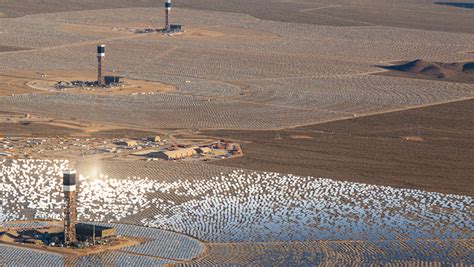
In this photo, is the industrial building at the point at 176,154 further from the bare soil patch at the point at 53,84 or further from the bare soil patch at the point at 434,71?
the bare soil patch at the point at 434,71

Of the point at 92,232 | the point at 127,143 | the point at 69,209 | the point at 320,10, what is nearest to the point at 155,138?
the point at 127,143

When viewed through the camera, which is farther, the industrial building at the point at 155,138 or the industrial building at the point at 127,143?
the industrial building at the point at 155,138

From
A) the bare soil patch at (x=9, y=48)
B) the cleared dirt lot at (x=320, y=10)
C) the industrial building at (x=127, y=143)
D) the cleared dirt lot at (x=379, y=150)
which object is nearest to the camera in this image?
the cleared dirt lot at (x=379, y=150)

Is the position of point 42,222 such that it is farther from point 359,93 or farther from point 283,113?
point 359,93

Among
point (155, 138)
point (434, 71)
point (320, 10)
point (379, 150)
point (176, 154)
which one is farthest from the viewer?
point (320, 10)

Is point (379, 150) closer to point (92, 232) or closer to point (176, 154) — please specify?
point (176, 154)

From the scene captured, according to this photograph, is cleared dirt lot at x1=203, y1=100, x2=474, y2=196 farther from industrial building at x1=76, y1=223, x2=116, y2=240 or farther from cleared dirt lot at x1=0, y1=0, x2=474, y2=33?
cleared dirt lot at x1=0, y1=0, x2=474, y2=33

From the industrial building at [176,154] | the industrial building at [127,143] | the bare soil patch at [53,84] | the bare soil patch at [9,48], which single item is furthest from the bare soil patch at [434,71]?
the industrial building at [176,154]
